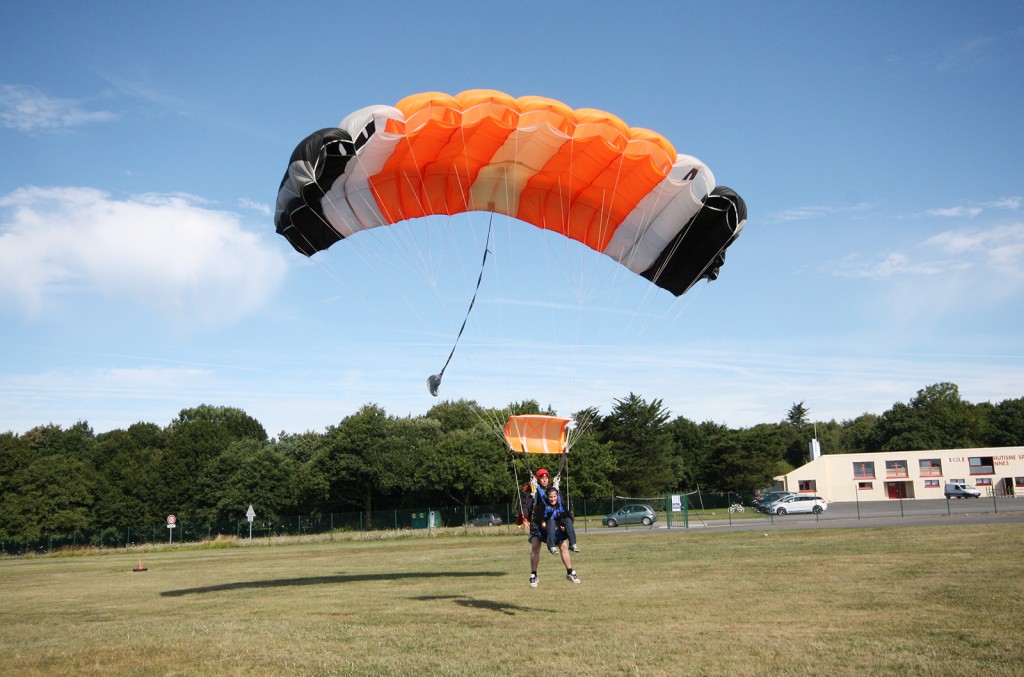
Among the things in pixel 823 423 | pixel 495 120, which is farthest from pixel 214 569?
pixel 823 423

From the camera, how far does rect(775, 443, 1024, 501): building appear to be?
2506 inches

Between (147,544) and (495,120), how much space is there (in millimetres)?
43313

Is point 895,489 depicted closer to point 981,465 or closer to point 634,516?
point 981,465

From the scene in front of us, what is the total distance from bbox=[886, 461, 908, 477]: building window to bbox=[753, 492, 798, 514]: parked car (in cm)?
2726

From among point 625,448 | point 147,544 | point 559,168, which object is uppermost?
point 559,168

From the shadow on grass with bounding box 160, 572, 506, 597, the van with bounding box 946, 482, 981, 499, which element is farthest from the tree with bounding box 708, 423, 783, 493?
the shadow on grass with bounding box 160, 572, 506, 597

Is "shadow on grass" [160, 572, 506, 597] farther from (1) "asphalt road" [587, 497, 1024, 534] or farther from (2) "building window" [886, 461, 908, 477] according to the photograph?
(2) "building window" [886, 461, 908, 477]

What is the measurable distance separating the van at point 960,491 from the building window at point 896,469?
11.8ft

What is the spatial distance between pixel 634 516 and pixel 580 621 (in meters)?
29.4

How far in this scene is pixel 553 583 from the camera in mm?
12094

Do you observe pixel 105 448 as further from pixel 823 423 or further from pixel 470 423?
pixel 823 423

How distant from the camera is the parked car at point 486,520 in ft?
141

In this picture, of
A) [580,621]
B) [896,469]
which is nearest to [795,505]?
[896,469]

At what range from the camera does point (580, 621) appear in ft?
26.7
